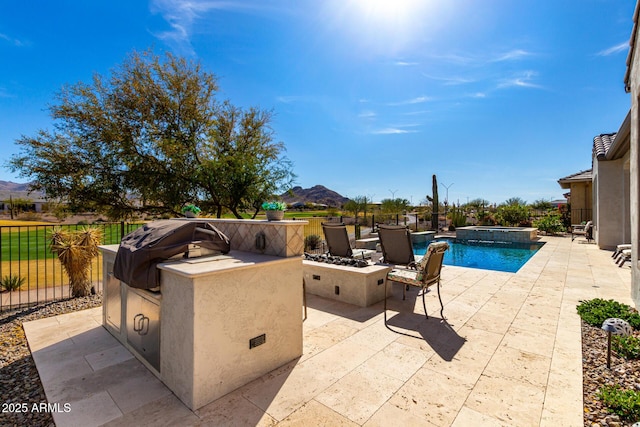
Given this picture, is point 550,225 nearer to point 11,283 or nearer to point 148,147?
point 148,147

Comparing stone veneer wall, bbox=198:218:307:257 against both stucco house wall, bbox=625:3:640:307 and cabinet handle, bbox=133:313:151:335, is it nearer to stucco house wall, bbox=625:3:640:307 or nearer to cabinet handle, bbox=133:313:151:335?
cabinet handle, bbox=133:313:151:335

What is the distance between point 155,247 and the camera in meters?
2.41

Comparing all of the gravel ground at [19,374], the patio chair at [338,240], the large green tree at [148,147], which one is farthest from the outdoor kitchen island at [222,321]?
the large green tree at [148,147]

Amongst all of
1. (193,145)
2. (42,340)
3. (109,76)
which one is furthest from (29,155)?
(42,340)

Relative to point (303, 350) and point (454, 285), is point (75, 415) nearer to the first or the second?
point (303, 350)

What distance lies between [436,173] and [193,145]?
14368mm

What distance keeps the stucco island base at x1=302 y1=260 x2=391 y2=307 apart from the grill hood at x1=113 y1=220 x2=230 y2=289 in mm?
2341

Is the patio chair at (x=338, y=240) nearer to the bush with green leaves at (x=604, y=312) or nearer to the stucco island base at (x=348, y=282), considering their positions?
the stucco island base at (x=348, y=282)

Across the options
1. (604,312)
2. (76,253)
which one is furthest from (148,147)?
(604,312)

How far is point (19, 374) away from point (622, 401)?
5163 millimetres

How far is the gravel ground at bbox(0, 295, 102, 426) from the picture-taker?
2.05 metres

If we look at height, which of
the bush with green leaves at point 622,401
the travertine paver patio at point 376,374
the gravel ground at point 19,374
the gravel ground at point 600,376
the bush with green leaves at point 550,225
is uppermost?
the bush with green leaves at point 550,225

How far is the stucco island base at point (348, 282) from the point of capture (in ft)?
14.7

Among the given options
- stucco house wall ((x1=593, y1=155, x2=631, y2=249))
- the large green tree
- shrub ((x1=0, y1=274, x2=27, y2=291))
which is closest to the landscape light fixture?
the large green tree
